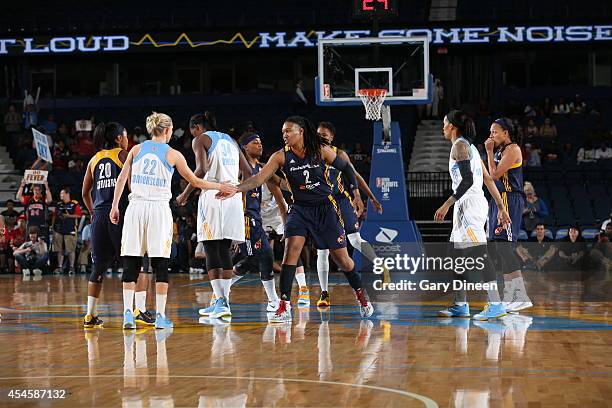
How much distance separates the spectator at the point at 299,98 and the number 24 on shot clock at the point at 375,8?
36.7ft

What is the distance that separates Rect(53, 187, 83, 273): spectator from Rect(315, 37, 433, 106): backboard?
20.6 ft

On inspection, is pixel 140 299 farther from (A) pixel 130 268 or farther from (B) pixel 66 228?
(B) pixel 66 228

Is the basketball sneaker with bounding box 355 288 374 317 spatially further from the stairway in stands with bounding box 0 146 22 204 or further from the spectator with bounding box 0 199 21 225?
the stairway in stands with bounding box 0 146 22 204

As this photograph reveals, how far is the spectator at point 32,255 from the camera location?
64.4ft

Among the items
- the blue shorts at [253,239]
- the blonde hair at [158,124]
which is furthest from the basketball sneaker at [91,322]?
the blonde hair at [158,124]

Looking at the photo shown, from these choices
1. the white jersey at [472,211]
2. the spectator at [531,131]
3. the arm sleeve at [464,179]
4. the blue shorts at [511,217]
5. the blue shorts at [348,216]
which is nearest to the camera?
the arm sleeve at [464,179]

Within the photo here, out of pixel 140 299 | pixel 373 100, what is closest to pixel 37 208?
pixel 373 100

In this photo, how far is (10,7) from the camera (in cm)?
3048

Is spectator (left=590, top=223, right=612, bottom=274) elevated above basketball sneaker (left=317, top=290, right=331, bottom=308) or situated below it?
above

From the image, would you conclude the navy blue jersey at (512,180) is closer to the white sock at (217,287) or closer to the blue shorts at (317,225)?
the blue shorts at (317,225)

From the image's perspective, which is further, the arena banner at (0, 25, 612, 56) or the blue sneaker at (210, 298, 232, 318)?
the arena banner at (0, 25, 612, 56)

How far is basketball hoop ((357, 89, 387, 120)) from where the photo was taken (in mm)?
15781

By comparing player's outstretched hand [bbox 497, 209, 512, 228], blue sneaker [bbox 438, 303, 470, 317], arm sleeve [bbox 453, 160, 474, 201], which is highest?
arm sleeve [bbox 453, 160, 474, 201]

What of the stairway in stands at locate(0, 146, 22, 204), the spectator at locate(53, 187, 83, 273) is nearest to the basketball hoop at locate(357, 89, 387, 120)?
the spectator at locate(53, 187, 83, 273)
